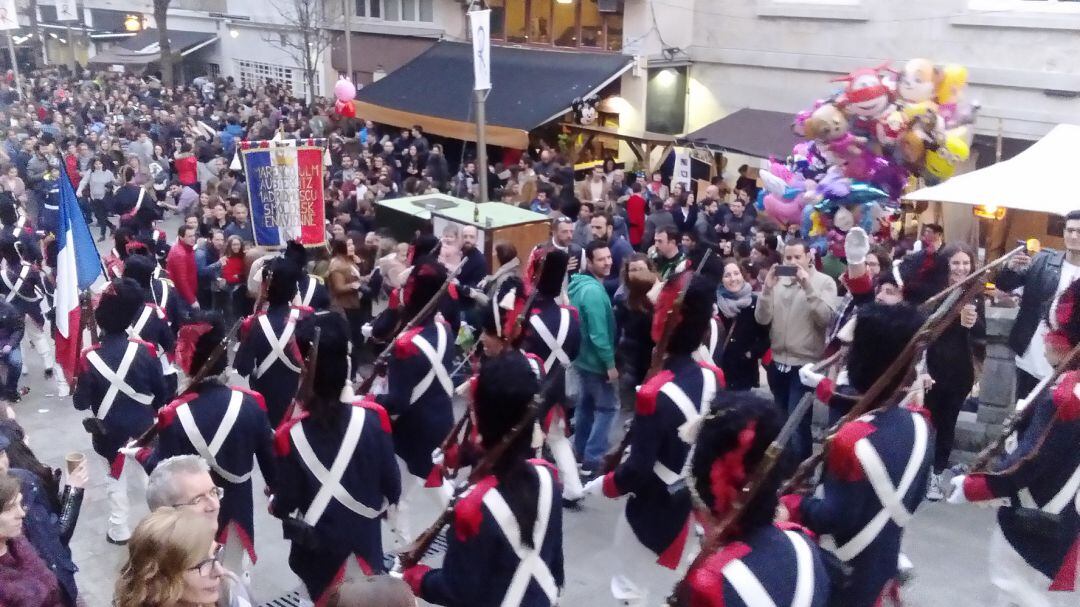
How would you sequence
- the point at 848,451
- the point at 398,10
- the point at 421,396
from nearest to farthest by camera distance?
the point at 848,451 → the point at 421,396 → the point at 398,10

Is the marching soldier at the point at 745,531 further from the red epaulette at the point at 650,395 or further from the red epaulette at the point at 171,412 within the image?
the red epaulette at the point at 171,412

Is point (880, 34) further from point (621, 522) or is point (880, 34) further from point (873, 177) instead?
point (621, 522)

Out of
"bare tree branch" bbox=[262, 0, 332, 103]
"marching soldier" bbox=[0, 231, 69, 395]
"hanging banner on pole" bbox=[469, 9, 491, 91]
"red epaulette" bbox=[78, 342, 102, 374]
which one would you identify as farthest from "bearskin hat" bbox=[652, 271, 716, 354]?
"bare tree branch" bbox=[262, 0, 332, 103]

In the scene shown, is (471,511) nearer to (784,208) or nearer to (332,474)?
(332,474)

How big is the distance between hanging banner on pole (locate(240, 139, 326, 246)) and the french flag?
2.67m

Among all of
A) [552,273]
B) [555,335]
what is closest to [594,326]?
[555,335]

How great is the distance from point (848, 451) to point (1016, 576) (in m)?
1.51

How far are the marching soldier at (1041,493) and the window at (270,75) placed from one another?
25.9 m

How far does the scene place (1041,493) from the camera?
13.5ft

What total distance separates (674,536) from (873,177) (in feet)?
18.8

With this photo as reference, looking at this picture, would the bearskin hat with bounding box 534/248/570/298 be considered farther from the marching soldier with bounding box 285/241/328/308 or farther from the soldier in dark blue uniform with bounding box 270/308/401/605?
the soldier in dark blue uniform with bounding box 270/308/401/605

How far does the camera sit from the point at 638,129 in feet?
57.7

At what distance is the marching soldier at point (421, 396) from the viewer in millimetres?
5480

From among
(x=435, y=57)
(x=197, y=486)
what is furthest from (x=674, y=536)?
(x=435, y=57)
